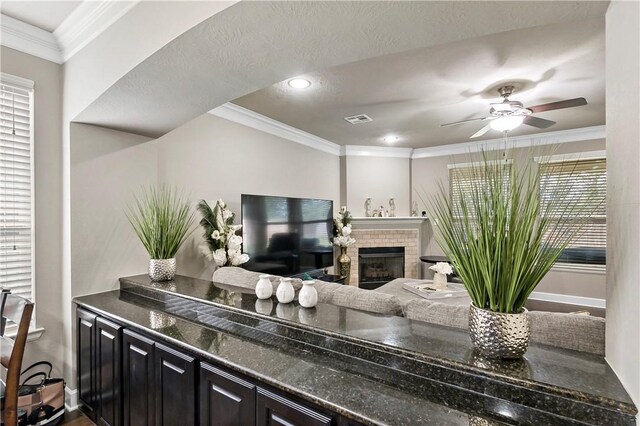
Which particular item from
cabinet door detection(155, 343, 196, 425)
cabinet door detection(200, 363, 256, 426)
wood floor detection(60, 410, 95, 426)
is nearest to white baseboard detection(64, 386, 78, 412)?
wood floor detection(60, 410, 95, 426)

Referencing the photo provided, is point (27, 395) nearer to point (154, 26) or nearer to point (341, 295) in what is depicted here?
point (341, 295)

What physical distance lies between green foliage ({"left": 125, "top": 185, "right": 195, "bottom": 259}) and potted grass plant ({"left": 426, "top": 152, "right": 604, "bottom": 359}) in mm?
2344

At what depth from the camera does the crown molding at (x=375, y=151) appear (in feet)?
19.3

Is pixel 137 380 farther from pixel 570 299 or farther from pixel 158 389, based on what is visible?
pixel 570 299

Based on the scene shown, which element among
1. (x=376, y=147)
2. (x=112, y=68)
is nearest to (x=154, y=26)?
(x=112, y=68)

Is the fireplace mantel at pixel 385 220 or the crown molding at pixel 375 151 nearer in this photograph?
the fireplace mantel at pixel 385 220

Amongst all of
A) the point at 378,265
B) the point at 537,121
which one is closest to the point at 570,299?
the point at 378,265

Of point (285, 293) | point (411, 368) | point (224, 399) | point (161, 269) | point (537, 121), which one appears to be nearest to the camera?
point (411, 368)

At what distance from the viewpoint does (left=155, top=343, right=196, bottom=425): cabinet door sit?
1558mm

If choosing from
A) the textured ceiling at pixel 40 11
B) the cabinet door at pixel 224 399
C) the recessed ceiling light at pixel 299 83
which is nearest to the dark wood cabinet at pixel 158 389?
the cabinet door at pixel 224 399

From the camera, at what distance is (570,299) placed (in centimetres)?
507

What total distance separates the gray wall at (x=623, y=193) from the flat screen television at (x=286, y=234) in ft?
10.1

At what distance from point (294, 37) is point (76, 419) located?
3.02 metres

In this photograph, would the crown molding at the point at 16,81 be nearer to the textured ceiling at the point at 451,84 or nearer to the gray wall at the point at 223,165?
the gray wall at the point at 223,165
